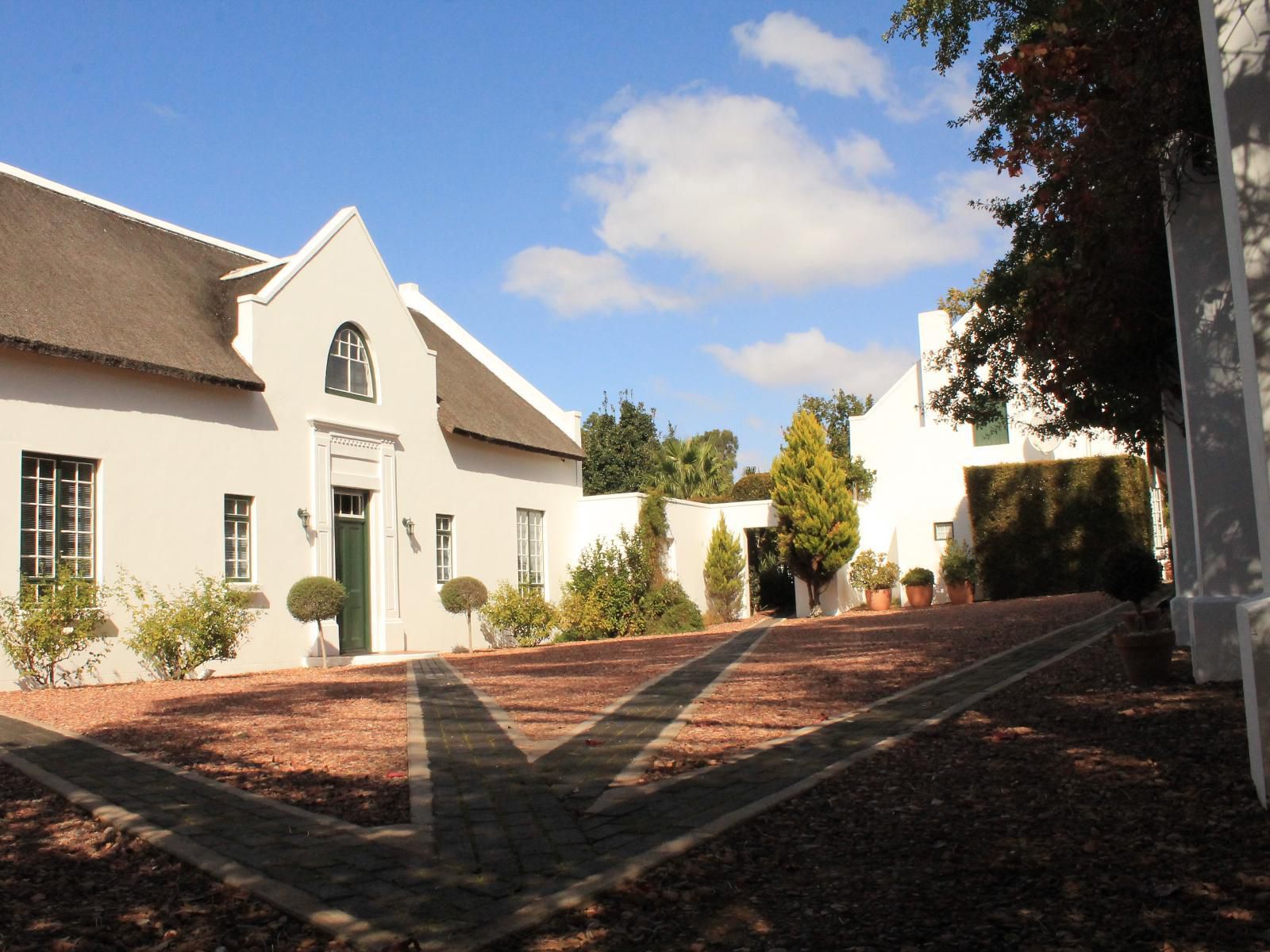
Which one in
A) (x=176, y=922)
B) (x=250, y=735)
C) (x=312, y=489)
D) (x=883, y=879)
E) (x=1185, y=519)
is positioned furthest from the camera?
(x=312, y=489)

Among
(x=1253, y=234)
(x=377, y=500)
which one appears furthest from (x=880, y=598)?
(x=1253, y=234)

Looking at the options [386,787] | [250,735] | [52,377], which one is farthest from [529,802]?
[52,377]

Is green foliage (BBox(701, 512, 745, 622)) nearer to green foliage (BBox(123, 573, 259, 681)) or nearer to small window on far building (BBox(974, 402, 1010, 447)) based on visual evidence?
small window on far building (BBox(974, 402, 1010, 447))

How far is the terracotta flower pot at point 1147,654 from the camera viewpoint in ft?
24.4

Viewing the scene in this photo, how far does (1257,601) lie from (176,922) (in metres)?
4.42

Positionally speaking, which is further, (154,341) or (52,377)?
(154,341)

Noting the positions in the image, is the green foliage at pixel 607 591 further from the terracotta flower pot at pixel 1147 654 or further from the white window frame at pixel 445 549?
the terracotta flower pot at pixel 1147 654

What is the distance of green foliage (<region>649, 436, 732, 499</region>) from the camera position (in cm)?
4022

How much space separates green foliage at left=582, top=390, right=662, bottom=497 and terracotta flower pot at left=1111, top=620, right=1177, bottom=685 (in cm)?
3492

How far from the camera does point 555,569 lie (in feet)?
78.8

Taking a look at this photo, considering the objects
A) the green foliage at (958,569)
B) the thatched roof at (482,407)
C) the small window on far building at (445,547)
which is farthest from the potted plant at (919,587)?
the small window on far building at (445,547)

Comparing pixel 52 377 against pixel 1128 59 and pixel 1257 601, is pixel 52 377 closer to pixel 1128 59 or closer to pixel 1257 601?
pixel 1128 59

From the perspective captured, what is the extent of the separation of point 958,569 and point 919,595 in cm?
112

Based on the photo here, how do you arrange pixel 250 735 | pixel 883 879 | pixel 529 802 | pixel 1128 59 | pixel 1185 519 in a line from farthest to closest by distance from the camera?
pixel 1185 519
pixel 250 735
pixel 1128 59
pixel 529 802
pixel 883 879
